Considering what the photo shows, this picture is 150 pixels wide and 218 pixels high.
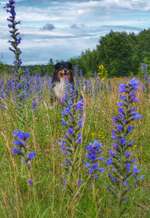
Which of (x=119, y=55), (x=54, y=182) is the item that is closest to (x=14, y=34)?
(x=54, y=182)

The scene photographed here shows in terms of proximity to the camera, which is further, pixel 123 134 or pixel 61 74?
pixel 61 74

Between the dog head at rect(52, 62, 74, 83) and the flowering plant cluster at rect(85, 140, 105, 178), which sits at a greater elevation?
the dog head at rect(52, 62, 74, 83)

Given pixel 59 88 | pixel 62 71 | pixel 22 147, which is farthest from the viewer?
pixel 62 71

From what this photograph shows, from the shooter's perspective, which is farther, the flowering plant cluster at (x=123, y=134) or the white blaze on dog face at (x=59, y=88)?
the white blaze on dog face at (x=59, y=88)

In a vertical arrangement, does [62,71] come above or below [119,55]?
above

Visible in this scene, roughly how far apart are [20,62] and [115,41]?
1763 inches

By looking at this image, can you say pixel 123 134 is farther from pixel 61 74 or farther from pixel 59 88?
pixel 61 74

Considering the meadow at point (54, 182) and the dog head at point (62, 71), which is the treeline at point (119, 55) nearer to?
the dog head at point (62, 71)

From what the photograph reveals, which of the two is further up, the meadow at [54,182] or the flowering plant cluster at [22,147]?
the flowering plant cluster at [22,147]

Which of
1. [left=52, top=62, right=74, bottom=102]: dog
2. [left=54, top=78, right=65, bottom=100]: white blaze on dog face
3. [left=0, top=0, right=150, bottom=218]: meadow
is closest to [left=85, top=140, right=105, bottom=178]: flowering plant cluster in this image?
[left=0, top=0, right=150, bottom=218]: meadow

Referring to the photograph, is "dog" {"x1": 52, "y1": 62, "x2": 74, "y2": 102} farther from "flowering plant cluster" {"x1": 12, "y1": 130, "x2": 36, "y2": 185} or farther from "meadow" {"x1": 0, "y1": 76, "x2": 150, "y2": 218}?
"flowering plant cluster" {"x1": 12, "y1": 130, "x2": 36, "y2": 185}

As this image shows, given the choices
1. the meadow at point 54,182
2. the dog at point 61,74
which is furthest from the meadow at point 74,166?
the dog at point 61,74

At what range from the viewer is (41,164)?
16.2 feet

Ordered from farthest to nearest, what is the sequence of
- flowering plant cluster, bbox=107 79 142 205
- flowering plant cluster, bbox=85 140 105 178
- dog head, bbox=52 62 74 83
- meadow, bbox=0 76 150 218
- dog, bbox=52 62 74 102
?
1. dog head, bbox=52 62 74 83
2. dog, bbox=52 62 74 102
3. meadow, bbox=0 76 150 218
4. flowering plant cluster, bbox=85 140 105 178
5. flowering plant cluster, bbox=107 79 142 205
